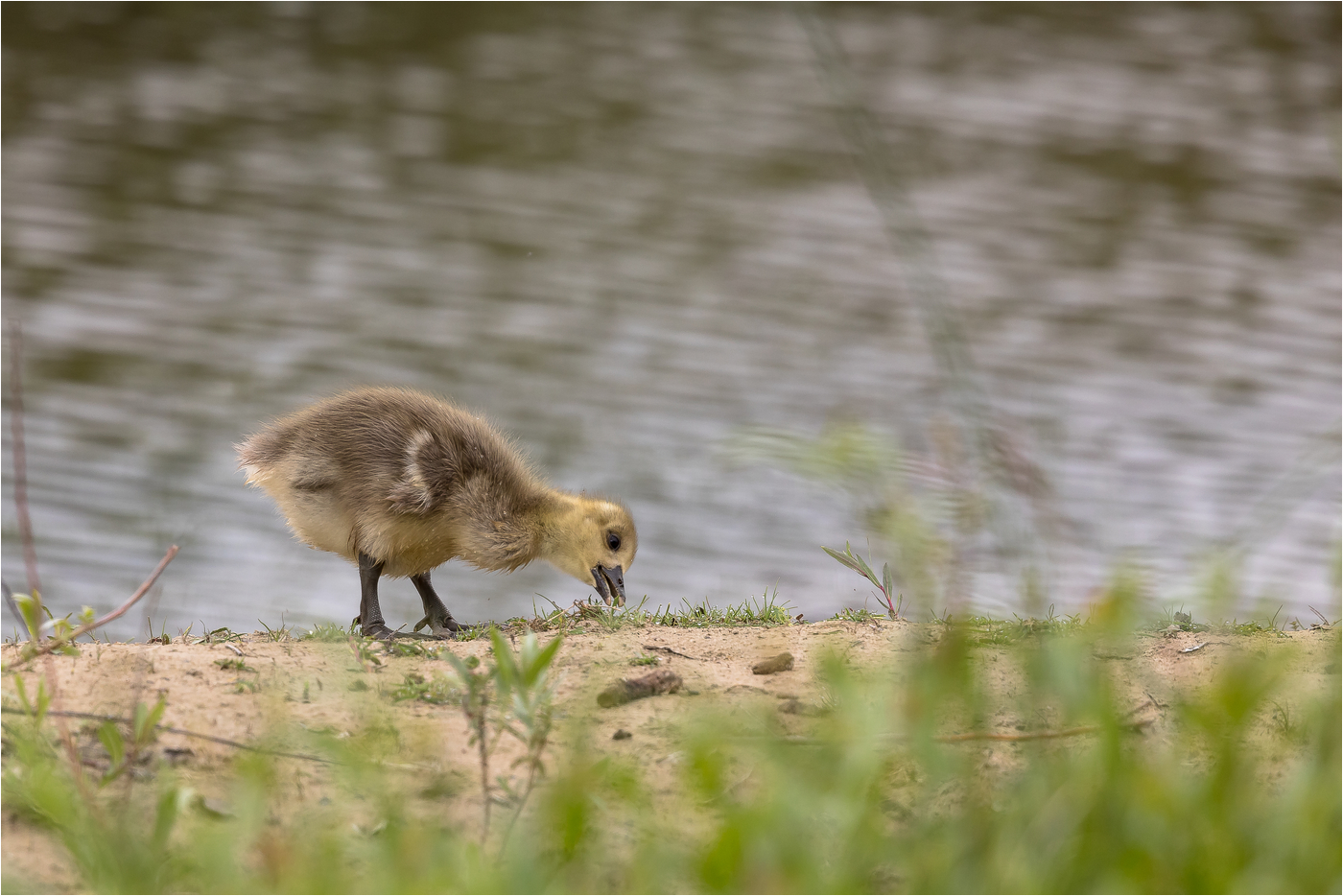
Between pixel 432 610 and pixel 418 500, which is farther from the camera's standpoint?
pixel 432 610

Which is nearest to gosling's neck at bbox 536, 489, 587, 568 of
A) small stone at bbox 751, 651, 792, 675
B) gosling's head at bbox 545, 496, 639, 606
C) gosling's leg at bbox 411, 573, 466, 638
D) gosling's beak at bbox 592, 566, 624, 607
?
gosling's head at bbox 545, 496, 639, 606

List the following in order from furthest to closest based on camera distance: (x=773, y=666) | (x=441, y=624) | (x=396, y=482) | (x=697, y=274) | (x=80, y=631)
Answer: (x=697, y=274), (x=441, y=624), (x=396, y=482), (x=773, y=666), (x=80, y=631)

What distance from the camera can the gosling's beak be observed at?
599 cm

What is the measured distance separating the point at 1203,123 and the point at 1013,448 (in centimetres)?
1375

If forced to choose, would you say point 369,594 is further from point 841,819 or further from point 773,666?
point 841,819

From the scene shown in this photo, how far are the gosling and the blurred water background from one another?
14.1 inches

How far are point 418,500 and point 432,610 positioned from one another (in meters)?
0.51

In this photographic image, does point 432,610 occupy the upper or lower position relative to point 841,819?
lower

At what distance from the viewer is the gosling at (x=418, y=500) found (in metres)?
5.46

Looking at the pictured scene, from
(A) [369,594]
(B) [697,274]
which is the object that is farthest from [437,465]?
(B) [697,274]

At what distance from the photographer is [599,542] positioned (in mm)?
5992

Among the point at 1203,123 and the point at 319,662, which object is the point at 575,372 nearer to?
the point at 319,662

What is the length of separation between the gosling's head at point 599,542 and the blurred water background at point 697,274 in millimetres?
419

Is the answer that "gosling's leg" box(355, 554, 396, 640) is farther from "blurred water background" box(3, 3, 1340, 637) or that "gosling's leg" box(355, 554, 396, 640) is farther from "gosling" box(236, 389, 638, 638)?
"blurred water background" box(3, 3, 1340, 637)
